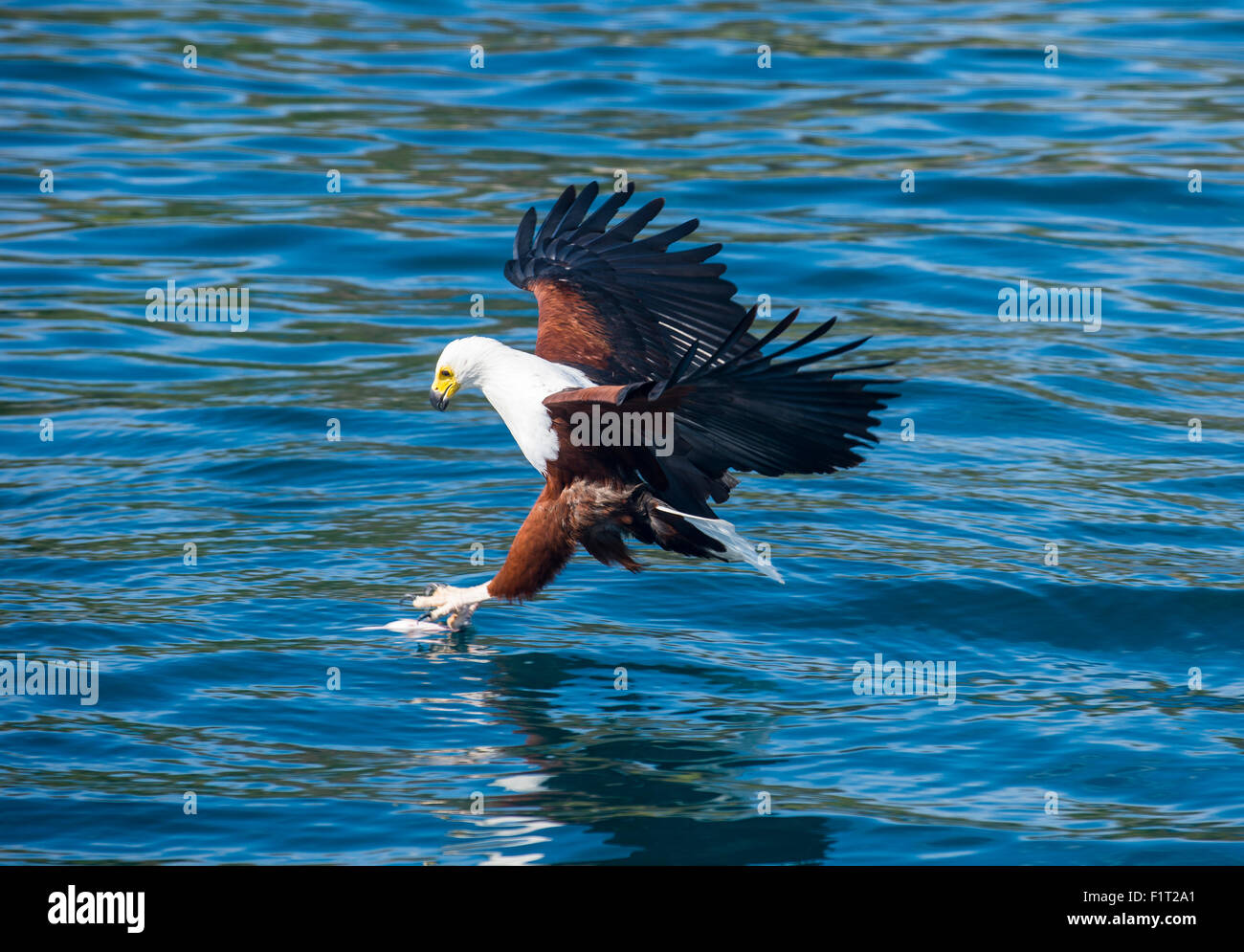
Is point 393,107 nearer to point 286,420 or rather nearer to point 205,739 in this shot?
point 286,420

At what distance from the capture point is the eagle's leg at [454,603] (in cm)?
730

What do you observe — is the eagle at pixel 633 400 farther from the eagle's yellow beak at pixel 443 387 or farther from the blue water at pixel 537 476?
the blue water at pixel 537 476

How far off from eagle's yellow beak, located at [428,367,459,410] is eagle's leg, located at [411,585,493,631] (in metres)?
0.84

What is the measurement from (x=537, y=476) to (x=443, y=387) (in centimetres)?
307

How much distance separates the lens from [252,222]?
565 inches

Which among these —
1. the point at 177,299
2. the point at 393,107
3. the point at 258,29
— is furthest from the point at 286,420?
the point at 258,29

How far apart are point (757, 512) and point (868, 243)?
16.5 ft

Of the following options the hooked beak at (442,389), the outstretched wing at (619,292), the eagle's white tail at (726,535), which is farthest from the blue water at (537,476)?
the outstretched wing at (619,292)

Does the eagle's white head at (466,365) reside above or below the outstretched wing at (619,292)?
below

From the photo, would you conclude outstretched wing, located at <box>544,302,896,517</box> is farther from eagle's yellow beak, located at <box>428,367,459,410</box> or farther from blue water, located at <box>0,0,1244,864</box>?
blue water, located at <box>0,0,1244,864</box>

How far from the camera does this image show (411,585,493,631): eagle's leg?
7.30 meters

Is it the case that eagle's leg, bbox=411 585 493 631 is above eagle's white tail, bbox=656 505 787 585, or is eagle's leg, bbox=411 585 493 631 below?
below

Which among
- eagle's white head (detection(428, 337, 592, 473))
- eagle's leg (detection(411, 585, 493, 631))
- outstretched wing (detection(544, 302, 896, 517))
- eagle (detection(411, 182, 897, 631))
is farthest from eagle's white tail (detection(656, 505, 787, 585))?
eagle's leg (detection(411, 585, 493, 631))

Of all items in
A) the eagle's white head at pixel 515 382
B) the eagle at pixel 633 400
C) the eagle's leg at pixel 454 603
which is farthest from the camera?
the eagle's leg at pixel 454 603
